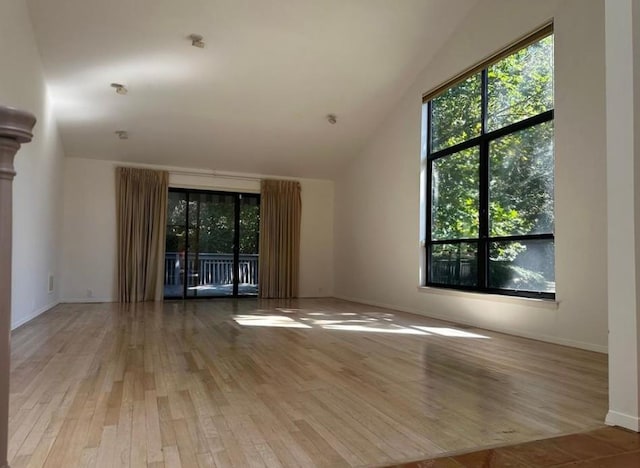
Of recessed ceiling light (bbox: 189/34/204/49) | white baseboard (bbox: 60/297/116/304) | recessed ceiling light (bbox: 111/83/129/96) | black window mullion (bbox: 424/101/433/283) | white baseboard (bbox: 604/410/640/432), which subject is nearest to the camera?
white baseboard (bbox: 604/410/640/432)

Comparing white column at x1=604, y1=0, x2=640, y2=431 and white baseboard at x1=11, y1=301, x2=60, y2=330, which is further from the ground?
white column at x1=604, y1=0, x2=640, y2=431

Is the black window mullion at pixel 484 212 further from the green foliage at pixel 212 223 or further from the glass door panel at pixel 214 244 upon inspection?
the glass door panel at pixel 214 244

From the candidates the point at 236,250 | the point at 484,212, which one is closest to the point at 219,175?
the point at 236,250

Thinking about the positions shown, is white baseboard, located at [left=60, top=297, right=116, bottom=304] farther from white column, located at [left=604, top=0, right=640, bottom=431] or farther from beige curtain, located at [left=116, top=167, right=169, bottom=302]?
white column, located at [left=604, top=0, right=640, bottom=431]

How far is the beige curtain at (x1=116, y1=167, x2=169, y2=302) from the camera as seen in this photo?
7.14 m

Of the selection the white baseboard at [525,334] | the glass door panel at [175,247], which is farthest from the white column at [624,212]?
the glass door panel at [175,247]

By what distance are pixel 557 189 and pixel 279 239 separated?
520cm

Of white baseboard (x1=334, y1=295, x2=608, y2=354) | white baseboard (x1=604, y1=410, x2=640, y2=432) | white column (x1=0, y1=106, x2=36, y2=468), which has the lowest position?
white baseboard (x1=334, y1=295, x2=608, y2=354)

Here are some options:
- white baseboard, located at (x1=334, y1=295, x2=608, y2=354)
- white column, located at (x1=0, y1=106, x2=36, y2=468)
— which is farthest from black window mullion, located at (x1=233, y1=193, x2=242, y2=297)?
white column, located at (x1=0, y1=106, x2=36, y2=468)

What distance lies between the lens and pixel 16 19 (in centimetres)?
385

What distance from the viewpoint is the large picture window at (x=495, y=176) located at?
4305 mm

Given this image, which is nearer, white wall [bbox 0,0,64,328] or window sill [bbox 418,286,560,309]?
white wall [bbox 0,0,64,328]

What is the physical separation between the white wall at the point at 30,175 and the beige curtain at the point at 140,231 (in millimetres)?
964

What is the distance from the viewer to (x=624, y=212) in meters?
1.95
